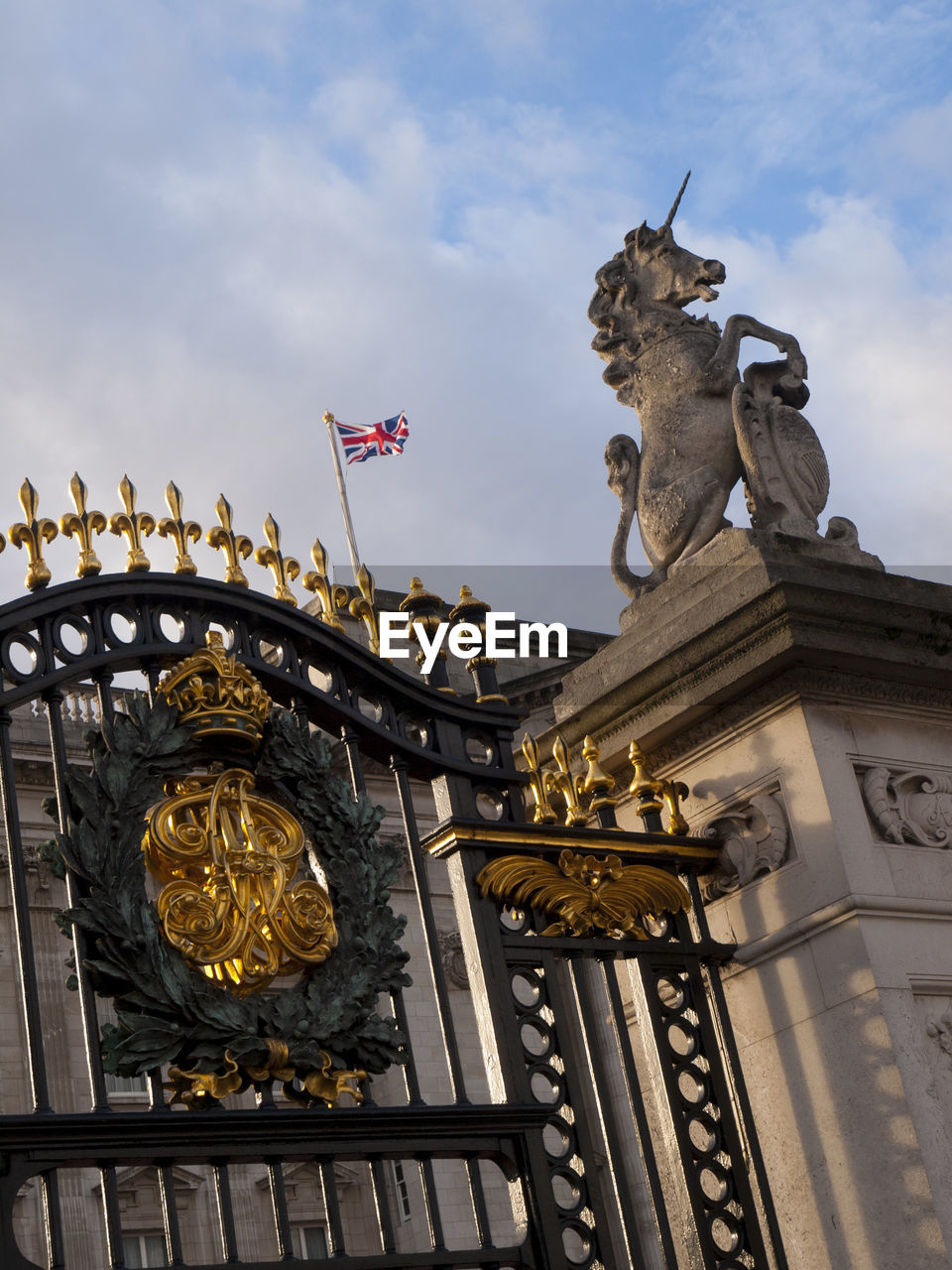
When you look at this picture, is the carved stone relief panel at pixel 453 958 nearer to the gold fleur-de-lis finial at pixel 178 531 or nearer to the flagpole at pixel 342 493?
the flagpole at pixel 342 493

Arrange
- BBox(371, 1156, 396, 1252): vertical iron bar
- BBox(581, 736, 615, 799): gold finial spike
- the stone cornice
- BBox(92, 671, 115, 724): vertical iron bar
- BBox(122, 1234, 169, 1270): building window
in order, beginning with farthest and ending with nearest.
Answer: BBox(122, 1234, 169, 1270): building window < BBox(581, 736, 615, 799): gold finial spike < the stone cornice < BBox(92, 671, 115, 724): vertical iron bar < BBox(371, 1156, 396, 1252): vertical iron bar

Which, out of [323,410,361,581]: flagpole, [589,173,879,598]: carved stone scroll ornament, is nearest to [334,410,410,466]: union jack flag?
[323,410,361,581]: flagpole

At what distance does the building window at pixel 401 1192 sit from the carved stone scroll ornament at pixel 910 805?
44.6 ft

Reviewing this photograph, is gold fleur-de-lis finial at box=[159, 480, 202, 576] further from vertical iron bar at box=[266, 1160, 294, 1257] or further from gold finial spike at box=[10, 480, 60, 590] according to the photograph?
vertical iron bar at box=[266, 1160, 294, 1257]

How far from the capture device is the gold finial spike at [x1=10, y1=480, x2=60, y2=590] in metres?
5.32

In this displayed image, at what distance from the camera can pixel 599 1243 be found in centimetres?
533

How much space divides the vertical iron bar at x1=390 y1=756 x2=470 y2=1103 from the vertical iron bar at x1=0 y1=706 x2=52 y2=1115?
3.97 ft

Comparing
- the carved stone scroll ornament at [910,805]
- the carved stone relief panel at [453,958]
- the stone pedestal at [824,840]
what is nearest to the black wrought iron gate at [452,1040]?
the stone pedestal at [824,840]

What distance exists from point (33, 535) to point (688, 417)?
2695 mm

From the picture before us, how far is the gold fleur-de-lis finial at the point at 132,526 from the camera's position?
554 centimetres

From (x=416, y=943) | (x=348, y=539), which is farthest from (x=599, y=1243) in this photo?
(x=348, y=539)

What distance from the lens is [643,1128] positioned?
557 cm

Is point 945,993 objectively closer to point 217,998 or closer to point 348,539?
point 217,998

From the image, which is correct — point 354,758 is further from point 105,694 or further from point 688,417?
point 688,417
